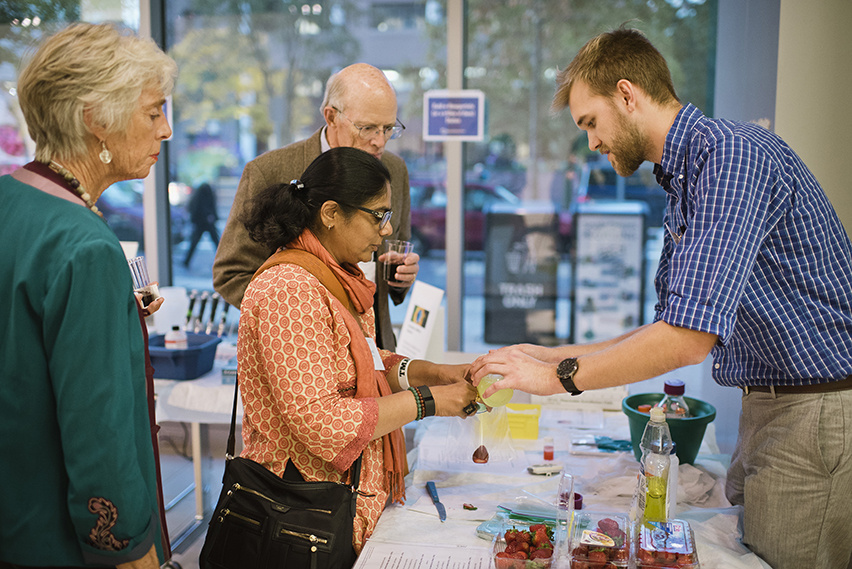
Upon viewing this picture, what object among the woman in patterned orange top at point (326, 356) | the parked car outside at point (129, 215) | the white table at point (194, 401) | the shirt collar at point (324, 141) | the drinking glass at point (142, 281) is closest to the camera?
the woman in patterned orange top at point (326, 356)

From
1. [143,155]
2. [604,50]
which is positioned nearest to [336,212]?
[143,155]

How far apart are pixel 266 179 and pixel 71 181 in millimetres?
1296

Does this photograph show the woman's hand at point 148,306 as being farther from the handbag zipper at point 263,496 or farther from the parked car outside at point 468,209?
the parked car outside at point 468,209

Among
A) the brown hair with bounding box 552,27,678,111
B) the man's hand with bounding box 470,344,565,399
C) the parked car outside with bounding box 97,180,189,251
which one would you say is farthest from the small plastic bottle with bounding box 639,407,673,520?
the parked car outside with bounding box 97,180,189,251

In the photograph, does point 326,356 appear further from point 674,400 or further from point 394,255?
point 674,400

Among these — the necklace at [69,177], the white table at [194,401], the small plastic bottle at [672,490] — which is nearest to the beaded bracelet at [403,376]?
the small plastic bottle at [672,490]

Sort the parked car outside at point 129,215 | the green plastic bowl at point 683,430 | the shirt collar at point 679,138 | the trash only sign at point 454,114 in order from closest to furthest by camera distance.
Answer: the shirt collar at point 679,138
the green plastic bowl at point 683,430
the trash only sign at point 454,114
the parked car outside at point 129,215

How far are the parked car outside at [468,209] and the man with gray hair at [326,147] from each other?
1769 millimetres

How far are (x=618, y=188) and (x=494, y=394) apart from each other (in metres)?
2.84

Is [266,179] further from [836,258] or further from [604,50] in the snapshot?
[836,258]

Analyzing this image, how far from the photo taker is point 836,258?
66.0 inches

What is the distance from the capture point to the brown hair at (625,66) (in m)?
1.76

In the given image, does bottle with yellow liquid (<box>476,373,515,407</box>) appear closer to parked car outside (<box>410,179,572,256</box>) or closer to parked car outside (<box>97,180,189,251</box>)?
parked car outside (<box>410,179,572,256</box>)

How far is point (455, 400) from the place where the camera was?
6.09 feet
